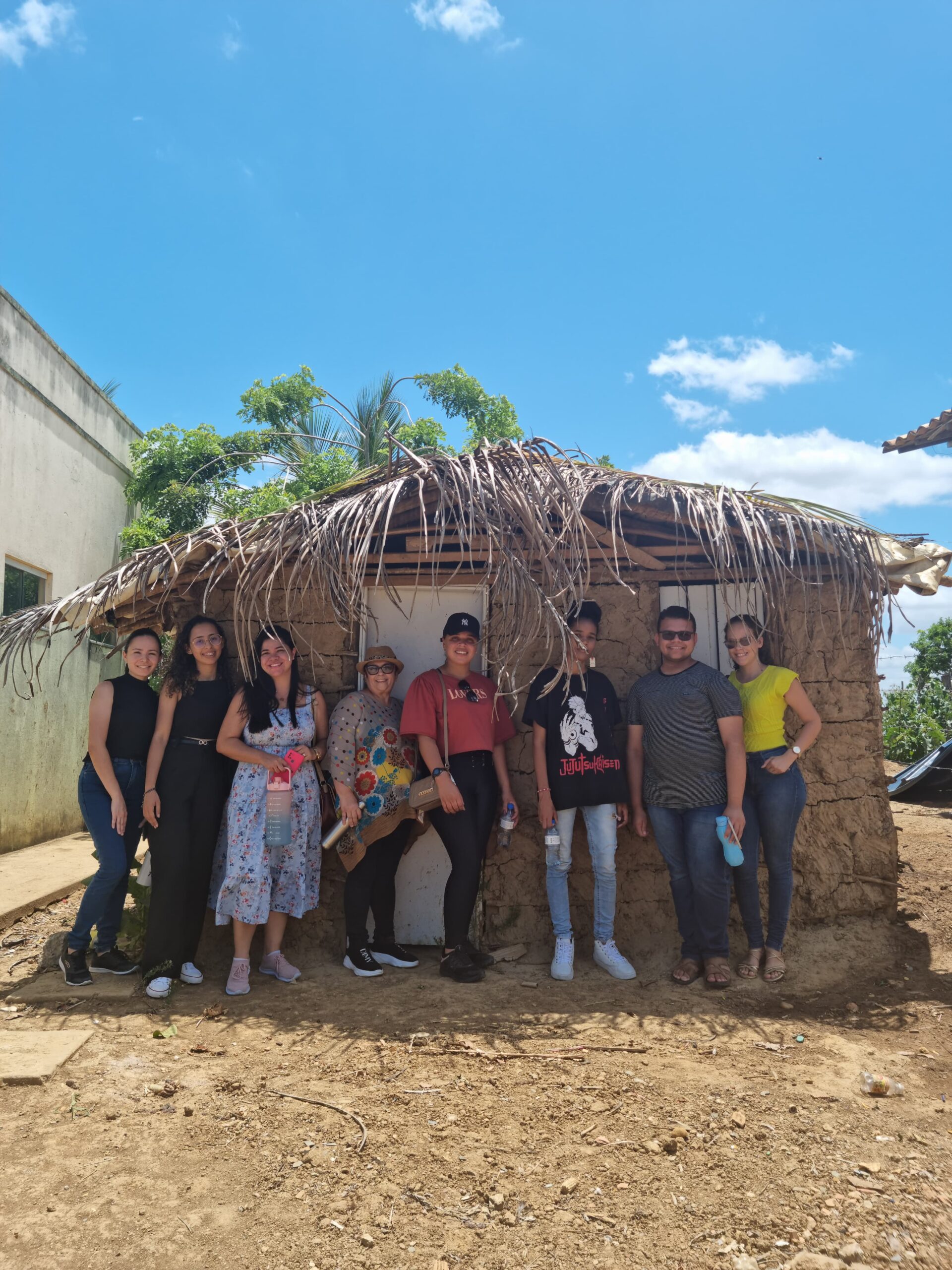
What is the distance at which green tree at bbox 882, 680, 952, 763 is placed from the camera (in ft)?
38.5

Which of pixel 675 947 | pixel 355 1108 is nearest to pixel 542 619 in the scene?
pixel 675 947

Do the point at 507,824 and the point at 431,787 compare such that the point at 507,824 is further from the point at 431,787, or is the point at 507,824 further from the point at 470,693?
the point at 470,693

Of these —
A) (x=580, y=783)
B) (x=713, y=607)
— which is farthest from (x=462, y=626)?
(x=713, y=607)

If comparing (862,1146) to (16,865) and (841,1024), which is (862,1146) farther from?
(16,865)

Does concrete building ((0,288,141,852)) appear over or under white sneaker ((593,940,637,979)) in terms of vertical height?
over

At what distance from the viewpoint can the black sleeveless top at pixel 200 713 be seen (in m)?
4.05

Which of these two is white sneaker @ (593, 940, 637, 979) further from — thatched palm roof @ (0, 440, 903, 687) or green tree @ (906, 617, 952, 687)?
green tree @ (906, 617, 952, 687)

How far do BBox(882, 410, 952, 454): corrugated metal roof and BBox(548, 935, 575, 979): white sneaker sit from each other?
7.79 metres

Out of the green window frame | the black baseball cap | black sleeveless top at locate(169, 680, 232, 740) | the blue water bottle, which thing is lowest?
the blue water bottle

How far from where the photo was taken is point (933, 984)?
3920 millimetres

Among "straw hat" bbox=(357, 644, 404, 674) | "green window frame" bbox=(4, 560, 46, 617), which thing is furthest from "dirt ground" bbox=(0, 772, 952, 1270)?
"green window frame" bbox=(4, 560, 46, 617)

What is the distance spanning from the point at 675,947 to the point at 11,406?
8.33 meters

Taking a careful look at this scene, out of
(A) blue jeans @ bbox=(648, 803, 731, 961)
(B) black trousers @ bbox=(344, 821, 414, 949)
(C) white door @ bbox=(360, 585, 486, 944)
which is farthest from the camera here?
(C) white door @ bbox=(360, 585, 486, 944)

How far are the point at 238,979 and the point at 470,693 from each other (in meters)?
1.73
